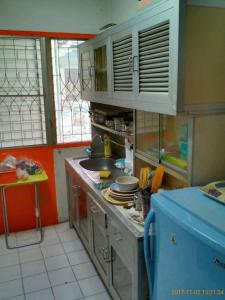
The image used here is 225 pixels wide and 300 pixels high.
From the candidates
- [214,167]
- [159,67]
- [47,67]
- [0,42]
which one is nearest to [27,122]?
[47,67]

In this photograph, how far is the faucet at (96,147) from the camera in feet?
10.2

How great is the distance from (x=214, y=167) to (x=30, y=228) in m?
2.47

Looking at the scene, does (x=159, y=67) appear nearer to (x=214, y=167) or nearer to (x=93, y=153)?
(x=214, y=167)

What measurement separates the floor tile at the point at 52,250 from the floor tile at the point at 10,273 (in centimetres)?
30

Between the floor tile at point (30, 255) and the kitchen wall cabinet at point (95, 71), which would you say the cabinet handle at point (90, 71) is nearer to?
the kitchen wall cabinet at point (95, 71)

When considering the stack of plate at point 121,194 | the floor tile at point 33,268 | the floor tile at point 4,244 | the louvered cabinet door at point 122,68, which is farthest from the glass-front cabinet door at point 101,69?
the floor tile at point 4,244

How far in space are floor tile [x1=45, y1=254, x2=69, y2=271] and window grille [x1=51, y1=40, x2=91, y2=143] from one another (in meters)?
1.25

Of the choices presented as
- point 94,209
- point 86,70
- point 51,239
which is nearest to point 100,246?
point 94,209

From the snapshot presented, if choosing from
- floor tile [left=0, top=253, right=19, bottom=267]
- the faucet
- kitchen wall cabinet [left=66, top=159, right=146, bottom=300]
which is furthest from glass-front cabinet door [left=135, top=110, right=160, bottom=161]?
floor tile [left=0, top=253, right=19, bottom=267]

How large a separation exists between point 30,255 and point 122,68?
2024 millimetres

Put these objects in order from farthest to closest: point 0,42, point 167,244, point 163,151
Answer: point 0,42
point 163,151
point 167,244

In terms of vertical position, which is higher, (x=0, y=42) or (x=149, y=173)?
(x=0, y=42)

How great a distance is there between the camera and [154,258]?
4.69 ft

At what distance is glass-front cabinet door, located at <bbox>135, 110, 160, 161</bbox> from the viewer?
1.98 m
